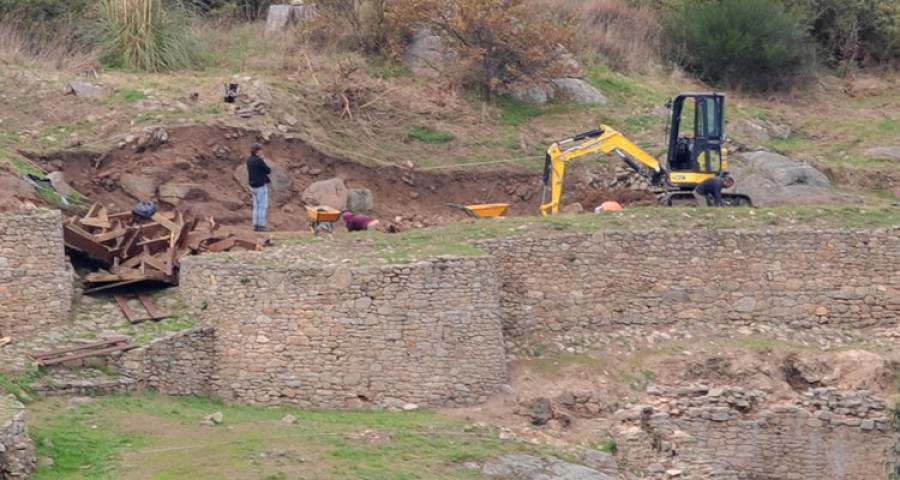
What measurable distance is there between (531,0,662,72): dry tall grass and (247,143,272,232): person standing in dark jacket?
9726 millimetres

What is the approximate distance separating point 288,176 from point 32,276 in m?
6.54

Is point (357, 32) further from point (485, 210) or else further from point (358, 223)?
point (358, 223)

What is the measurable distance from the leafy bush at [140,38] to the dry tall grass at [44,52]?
398 mm

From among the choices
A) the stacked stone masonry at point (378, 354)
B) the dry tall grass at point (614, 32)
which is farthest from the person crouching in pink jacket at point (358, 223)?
the dry tall grass at point (614, 32)

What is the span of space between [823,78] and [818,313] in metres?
14.0

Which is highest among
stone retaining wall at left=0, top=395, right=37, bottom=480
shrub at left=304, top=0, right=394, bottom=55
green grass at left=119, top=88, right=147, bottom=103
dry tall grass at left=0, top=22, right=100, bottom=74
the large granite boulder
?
shrub at left=304, top=0, right=394, bottom=55

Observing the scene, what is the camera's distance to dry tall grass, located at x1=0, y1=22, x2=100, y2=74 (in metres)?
33.0

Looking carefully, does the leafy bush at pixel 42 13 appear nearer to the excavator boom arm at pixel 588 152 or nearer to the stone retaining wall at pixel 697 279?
the excavator boom arm at pixel 588 152

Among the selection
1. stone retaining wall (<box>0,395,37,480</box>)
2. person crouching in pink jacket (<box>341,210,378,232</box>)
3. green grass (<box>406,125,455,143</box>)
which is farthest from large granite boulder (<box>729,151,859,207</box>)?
stone retaining wall (<box>0,395,37,480</box>)

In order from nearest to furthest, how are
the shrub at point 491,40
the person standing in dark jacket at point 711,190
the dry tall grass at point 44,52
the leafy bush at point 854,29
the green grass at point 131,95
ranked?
1. the person standing in dark jacket at point 711,190
2. the green grass at point 131,95
3. the dry tall grass at point 44,52
4. the shrub at point 491,40
5. the leafy bush at point 854,29

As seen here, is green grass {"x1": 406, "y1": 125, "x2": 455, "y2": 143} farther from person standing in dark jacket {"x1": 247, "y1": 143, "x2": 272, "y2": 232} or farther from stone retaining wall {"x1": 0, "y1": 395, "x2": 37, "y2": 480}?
stone retaining wall {"x1": 0, "y1": 395, "x2": 37, "y2": 480}

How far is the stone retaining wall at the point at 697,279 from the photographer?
90.2ft

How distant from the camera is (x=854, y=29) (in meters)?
42.2

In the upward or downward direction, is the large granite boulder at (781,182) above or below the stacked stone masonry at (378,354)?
above
